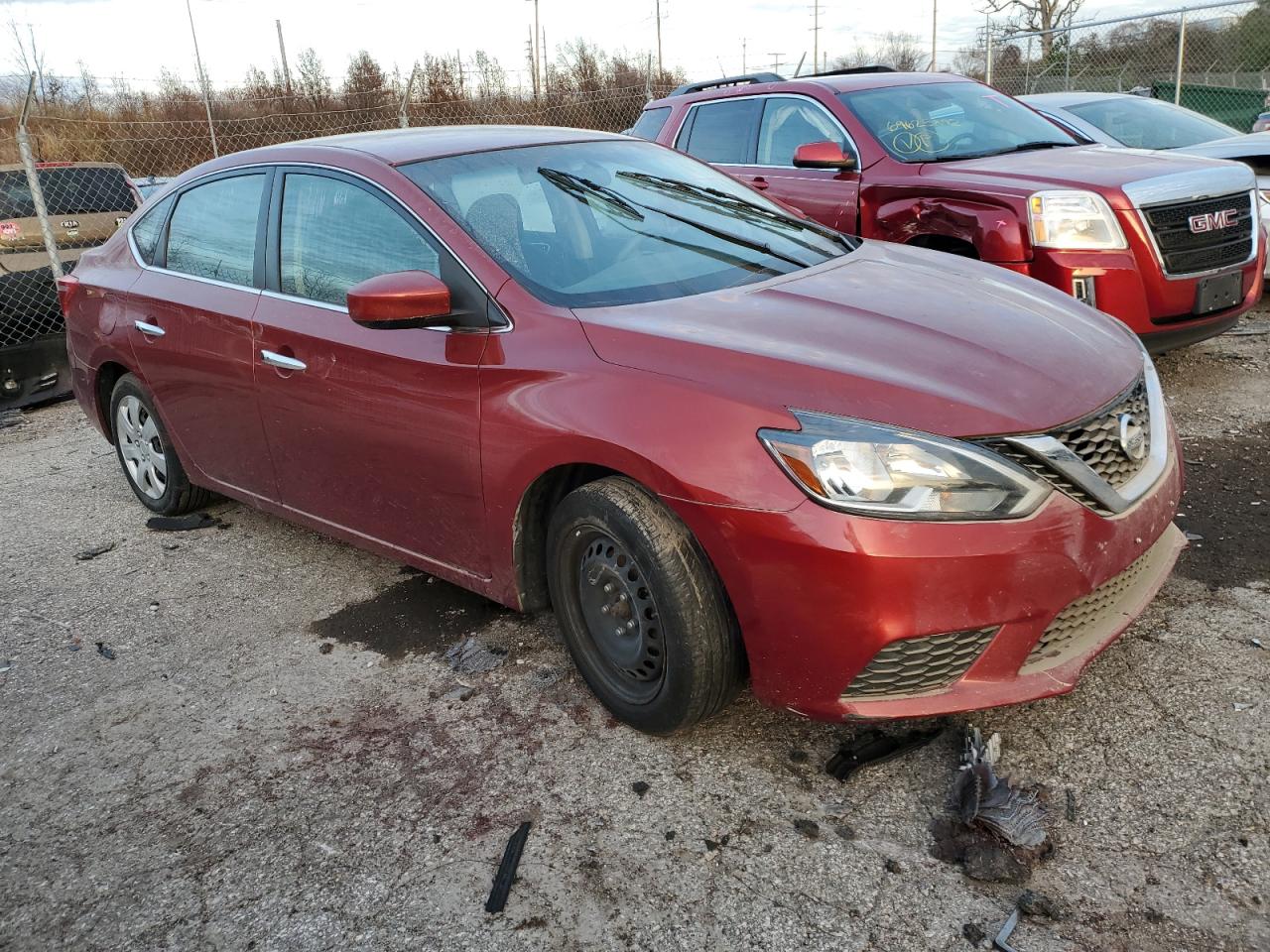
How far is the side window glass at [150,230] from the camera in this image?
477 centimetres

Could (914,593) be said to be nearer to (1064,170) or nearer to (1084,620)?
(1084,620)

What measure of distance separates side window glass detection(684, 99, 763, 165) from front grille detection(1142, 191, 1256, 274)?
2.65 m

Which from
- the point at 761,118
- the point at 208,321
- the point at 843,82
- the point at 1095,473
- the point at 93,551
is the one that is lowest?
the point at 93,551

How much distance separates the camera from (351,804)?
2896 millimetres

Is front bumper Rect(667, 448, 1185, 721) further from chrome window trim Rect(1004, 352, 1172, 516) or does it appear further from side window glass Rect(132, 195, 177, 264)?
side window glass Rect(132, 195, 177, 264)

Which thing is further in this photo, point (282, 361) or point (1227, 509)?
point (1227, 509)

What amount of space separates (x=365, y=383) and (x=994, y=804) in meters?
2.24

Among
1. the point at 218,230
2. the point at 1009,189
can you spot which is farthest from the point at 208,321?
the point at 1009,189

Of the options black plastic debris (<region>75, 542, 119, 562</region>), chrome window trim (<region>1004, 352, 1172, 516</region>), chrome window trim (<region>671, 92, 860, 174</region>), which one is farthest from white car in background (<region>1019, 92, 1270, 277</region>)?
black plastic debris (<region>75, 542, 119, 562</region>)

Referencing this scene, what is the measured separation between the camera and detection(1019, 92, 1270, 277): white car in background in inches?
323

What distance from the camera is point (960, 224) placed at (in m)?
5.89

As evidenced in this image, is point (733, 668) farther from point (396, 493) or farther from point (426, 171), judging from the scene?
point (426, 171)

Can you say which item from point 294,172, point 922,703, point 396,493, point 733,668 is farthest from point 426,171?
point 922,703

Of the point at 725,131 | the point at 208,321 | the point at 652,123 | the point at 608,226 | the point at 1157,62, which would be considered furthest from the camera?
the point at 1157,62
